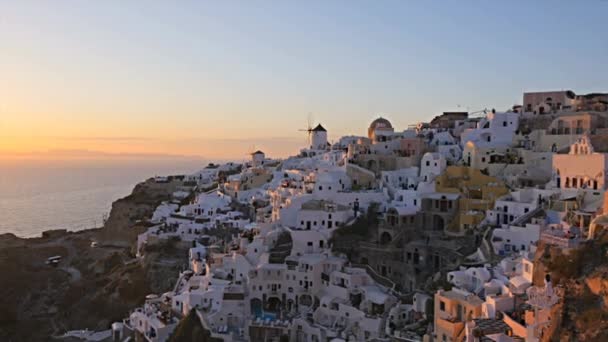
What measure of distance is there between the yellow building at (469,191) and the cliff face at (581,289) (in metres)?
8.25

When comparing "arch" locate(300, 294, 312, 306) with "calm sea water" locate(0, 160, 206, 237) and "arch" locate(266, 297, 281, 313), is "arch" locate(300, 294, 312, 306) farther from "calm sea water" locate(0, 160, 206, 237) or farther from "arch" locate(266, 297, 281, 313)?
"calm sea water" locate(0, 160, 206, 237)

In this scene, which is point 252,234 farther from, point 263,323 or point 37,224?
point 37,224

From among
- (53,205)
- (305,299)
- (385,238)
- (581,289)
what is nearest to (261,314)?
(305,299)

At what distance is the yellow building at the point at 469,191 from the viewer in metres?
30.1

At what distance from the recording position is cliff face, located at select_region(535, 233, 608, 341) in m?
18.0

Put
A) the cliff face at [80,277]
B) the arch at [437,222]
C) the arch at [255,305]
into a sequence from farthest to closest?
the cliff face at [80,277], the arch at [437,222], the arch at [255,305]

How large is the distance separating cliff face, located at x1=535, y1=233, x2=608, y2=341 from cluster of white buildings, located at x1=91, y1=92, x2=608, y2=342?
0.52 metres

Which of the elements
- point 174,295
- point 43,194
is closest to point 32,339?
point 174,295

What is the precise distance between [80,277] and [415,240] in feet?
101

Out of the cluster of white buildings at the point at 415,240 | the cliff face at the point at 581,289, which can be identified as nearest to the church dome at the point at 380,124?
the cluster of white buildings at the point at 415,240

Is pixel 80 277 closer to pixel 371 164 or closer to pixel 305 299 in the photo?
pixel 371 164

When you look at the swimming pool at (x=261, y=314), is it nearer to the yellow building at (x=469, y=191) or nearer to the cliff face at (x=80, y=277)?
the yellow building at (x=469, y=191)

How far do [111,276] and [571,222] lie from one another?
32.8 m

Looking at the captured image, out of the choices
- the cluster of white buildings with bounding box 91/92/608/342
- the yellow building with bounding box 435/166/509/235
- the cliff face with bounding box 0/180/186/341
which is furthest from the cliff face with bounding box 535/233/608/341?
the cliff face with bounding box 0/180/186/341
